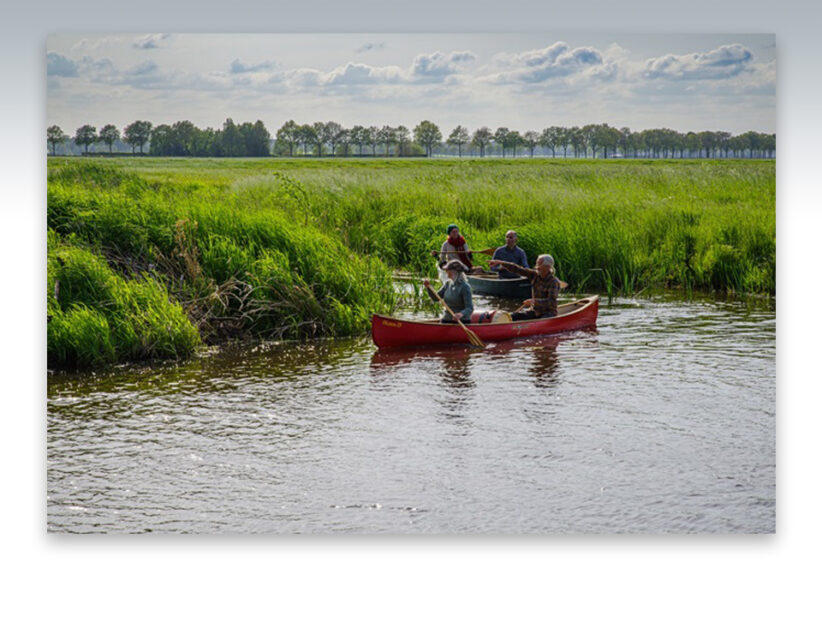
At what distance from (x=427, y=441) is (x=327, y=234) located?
3.39 m

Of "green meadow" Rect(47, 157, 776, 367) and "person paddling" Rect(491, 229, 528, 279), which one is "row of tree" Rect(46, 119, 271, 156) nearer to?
"green meadow" Rect(47, 157, 776, 367)

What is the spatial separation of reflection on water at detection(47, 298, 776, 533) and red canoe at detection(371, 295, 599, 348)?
16 centimetres

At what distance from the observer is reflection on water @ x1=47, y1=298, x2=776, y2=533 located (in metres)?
5.76

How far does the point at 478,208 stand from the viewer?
8406 mm

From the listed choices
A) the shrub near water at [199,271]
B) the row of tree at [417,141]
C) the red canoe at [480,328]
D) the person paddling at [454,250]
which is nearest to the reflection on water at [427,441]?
the red canoe at [480,328]

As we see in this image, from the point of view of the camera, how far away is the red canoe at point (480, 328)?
8.72 metres

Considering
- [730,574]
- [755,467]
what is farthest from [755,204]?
[730,574]

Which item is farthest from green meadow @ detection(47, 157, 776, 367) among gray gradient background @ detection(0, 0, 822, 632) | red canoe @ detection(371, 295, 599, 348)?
gray gradient background @ detection(0, 0, 822, 632)

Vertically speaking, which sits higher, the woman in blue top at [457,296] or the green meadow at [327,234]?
the green meadow at [327,234]

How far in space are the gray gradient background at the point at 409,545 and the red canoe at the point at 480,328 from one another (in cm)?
294

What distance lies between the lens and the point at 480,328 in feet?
A: 29.8

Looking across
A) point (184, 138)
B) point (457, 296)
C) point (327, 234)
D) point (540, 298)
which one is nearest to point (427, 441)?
point (184, 138)

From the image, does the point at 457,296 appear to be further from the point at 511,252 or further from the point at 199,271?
the point at 199,271

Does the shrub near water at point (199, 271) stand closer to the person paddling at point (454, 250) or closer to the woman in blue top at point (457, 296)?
the woman in blue top at point (457, 296)
